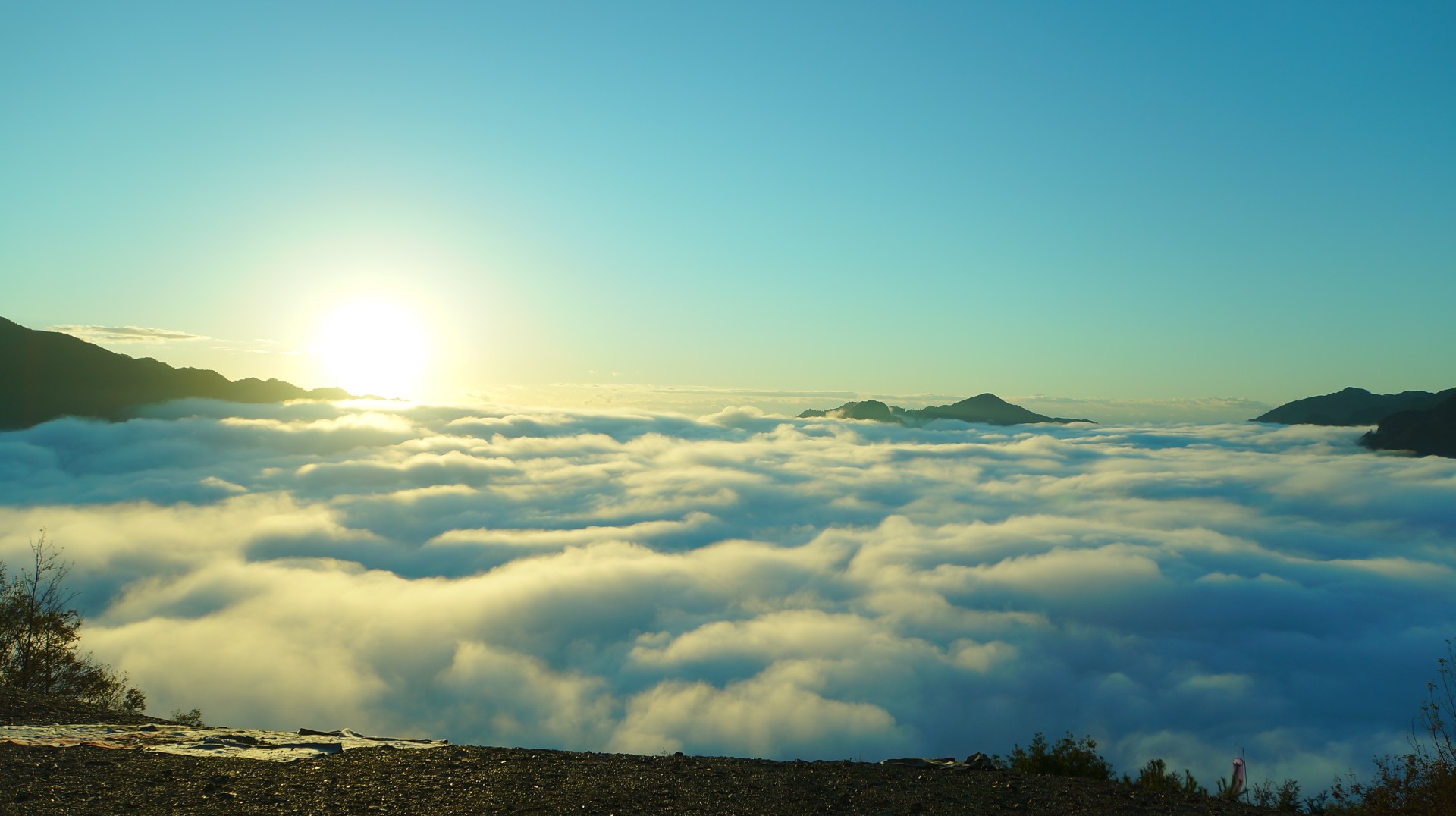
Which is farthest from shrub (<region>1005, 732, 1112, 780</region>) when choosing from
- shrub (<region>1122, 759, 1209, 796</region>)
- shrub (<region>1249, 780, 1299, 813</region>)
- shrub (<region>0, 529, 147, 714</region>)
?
shrub (<region>0, 529, 147, 714</region>)

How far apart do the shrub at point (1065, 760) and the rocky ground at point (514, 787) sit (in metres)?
2.91

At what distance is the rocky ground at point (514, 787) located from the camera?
1102cm

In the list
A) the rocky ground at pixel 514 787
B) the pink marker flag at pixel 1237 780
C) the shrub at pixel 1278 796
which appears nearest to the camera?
the rocky ground at pixel 514 787

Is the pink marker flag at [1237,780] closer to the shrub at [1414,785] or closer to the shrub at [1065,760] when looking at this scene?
the shrub at [1414,785]

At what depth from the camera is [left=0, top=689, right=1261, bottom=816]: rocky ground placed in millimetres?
11016

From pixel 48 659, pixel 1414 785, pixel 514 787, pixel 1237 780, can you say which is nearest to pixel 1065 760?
pixel 1237 780

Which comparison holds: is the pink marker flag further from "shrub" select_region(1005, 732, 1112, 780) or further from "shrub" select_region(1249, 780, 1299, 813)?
"shrub" select_region(1005, 732, 1112, 780)

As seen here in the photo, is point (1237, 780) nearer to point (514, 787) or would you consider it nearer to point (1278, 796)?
point (1278, 796)

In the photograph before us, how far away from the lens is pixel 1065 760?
1642cm

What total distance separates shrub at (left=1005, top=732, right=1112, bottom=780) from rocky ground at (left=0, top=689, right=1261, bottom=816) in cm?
291

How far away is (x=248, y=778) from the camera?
1202cm

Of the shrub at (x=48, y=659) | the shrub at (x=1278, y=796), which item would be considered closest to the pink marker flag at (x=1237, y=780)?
the shrub at (x=1278, y=796)

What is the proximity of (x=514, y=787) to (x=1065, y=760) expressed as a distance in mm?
12091

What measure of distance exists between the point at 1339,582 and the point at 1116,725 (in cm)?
8673
